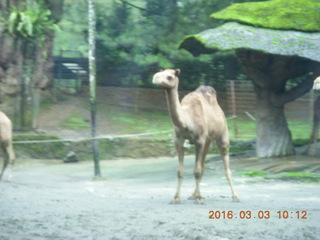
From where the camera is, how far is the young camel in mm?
8891

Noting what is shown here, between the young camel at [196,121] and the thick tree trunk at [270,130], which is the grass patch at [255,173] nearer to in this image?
the thick tree trunk at [270,130]

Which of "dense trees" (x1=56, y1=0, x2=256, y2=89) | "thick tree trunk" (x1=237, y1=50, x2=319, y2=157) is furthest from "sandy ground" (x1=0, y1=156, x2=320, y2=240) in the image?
"dense trees" (x1=56, y1=0, x2=256, y2=89)

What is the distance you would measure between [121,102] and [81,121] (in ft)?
10.3

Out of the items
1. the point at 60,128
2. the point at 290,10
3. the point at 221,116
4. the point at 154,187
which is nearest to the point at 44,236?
the point at 221,116

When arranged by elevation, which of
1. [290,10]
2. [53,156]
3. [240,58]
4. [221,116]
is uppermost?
[290,10]

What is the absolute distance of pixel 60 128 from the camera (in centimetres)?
2017

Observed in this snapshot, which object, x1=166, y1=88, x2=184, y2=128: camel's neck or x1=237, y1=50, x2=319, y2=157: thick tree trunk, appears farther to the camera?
x1=237, y1=50, x2=319, y2=157: thick tree trunk

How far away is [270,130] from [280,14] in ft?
9.75

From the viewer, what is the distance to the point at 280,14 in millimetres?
15109

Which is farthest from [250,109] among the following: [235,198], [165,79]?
Answer: [165,79]

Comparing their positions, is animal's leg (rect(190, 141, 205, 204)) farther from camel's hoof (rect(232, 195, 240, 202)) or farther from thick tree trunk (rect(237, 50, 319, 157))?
thick tree trunk (rect(237, 50, 319, 157))

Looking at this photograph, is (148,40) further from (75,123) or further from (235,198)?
(235,198)

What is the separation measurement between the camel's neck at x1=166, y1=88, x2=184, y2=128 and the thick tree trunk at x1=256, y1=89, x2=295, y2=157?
6767 millimetres

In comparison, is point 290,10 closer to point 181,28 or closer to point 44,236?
point 181,28
